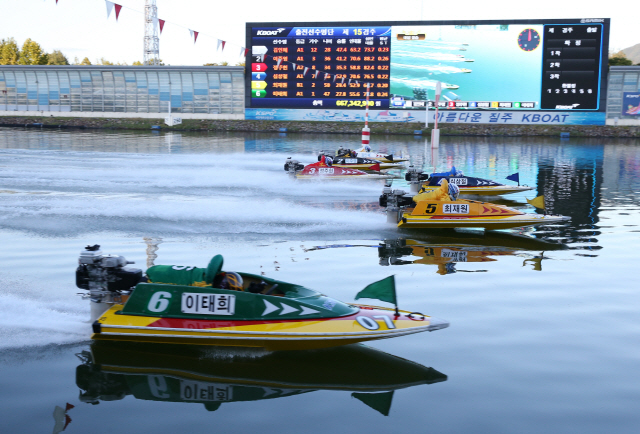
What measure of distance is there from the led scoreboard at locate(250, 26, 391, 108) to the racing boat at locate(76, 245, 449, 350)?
55282mm

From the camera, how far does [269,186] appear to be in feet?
87.8

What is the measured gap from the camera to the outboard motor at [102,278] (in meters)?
9.24

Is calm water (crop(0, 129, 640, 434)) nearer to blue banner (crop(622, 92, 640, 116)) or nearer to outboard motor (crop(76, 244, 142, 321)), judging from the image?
outboard motor (crop(76, 244, 142, 321))

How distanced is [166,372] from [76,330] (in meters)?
2.16

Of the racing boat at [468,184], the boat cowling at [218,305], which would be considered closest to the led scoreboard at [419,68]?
the racing boat at [468,184]

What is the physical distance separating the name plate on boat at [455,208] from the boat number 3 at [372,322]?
9295 millimetres

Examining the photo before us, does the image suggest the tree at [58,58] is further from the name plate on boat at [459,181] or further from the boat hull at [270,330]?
the boat hull at [270,330]

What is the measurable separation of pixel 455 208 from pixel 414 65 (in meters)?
47.6

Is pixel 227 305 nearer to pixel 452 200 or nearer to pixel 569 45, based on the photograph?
pixel 452 200

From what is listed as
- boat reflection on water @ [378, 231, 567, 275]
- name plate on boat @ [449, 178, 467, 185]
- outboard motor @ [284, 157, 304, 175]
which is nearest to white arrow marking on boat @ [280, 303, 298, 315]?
boat reflection on water @ [378, 231, 567, 275]

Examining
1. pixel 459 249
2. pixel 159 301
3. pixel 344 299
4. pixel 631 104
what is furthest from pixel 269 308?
pixel 631 104

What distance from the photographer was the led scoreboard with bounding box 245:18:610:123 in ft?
196

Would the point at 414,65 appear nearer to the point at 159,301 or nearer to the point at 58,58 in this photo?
the point at 159,301

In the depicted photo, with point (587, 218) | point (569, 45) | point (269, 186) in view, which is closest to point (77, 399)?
point (587, 218)
